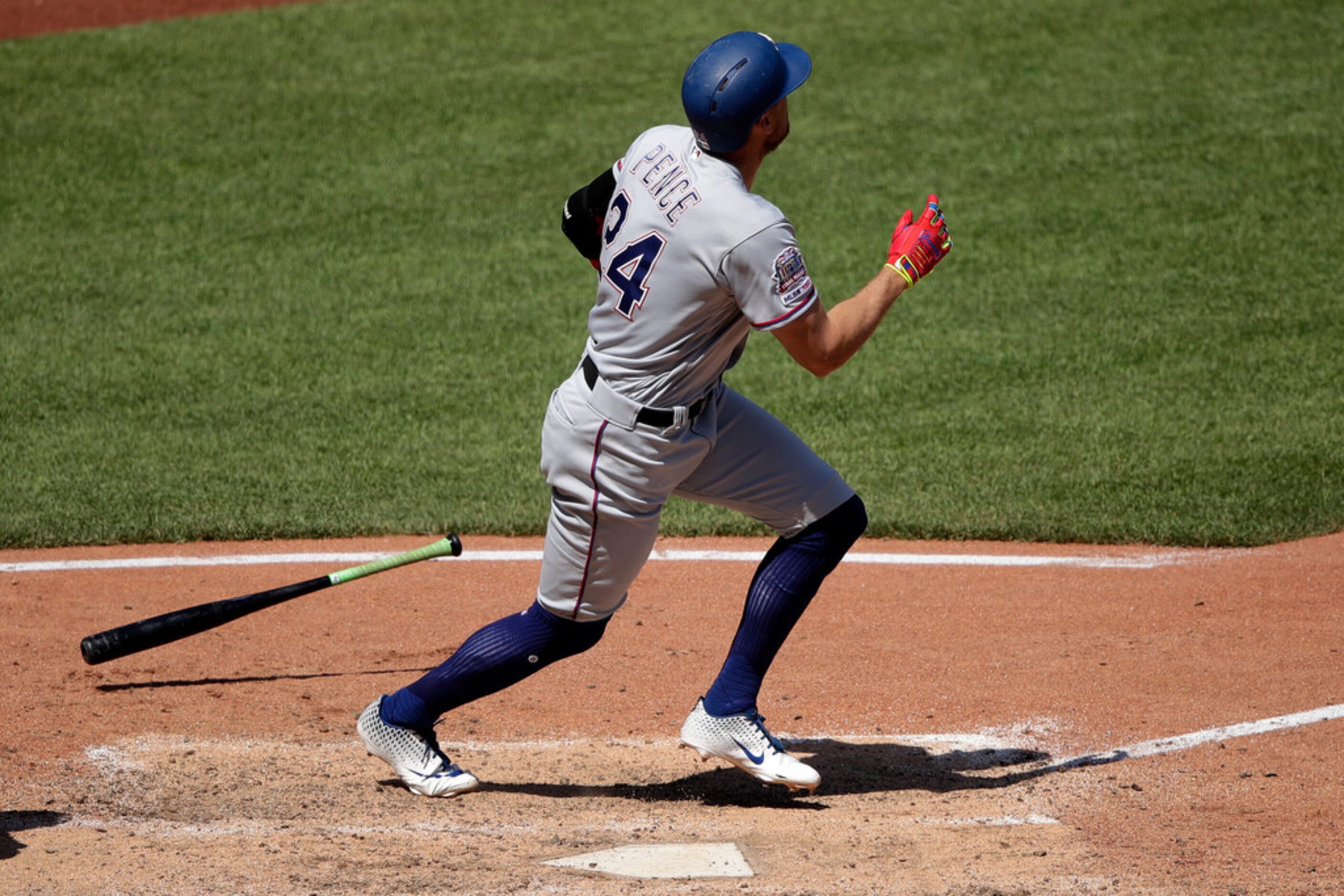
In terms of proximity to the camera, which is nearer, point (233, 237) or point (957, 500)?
point (957, 500)

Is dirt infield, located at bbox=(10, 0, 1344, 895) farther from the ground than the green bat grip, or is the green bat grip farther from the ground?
the green bat grip

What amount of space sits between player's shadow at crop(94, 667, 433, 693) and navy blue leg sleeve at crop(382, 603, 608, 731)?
1.04 meters

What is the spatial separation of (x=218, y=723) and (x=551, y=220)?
695 centimetres

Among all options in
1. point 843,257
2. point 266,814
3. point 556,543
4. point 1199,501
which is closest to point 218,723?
point 266,814

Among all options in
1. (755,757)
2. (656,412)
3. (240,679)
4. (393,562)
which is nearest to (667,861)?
(755,757)

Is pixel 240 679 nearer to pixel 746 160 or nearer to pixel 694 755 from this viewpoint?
pixel 694 755

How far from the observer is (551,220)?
11062 millimetres

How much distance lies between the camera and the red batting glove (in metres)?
3.82

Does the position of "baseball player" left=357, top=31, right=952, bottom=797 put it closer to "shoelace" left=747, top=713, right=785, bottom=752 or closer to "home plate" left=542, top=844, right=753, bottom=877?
"shoelace" left=747, top=713, right=785, bottom=752

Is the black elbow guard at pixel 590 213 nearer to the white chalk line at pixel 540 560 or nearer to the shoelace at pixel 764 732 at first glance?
the shoelace at pixel 764 732

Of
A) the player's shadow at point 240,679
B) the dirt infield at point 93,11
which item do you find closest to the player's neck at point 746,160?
the player's shadow at point 240,679

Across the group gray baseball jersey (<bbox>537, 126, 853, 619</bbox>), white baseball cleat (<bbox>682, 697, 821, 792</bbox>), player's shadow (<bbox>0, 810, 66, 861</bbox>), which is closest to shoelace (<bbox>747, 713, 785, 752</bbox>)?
white baseball cleat (<bbox>682, 697, 821, 792</bbox>)

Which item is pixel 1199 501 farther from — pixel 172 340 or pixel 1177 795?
pixel 172 340

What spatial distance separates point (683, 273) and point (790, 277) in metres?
0.27
